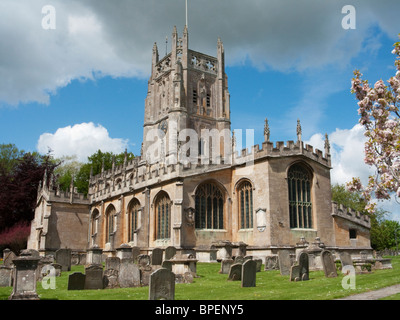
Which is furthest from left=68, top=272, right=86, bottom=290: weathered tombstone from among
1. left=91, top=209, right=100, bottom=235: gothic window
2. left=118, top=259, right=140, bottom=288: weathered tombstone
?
left=91, top=209, right=100, bottom=235: gothic window

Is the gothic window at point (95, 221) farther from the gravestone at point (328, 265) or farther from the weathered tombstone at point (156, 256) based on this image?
the gravestone at point (328, 265)

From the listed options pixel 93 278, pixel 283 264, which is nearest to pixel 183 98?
Result: pixel 283 264

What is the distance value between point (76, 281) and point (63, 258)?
8598mm

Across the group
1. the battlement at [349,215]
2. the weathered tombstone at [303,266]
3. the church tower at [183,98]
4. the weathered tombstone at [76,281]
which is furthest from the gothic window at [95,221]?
the weathered tombstone at [303,266]

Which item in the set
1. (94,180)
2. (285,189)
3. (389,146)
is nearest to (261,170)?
(285,189)

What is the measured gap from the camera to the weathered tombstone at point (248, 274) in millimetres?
13109

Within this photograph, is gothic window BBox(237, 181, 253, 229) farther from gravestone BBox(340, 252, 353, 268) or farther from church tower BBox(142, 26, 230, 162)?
church tower BBox(142, 26, 230, 162)

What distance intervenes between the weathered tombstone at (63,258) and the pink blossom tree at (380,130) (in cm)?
1549

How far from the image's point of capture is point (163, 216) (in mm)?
29562

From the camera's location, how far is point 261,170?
26.4 metres
